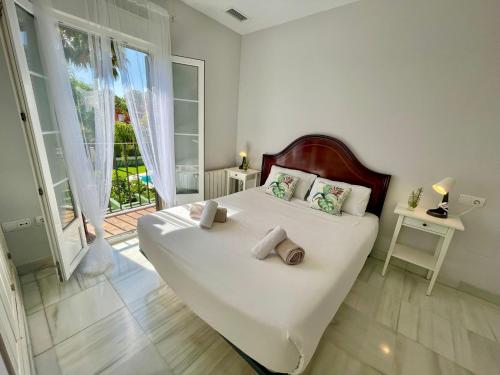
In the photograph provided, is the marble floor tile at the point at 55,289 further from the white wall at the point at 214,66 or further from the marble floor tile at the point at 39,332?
the white wall at the point at 214,66

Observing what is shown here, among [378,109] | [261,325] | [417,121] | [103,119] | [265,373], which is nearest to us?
[261,325]

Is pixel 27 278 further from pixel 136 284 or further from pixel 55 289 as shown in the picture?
pixel 136 284

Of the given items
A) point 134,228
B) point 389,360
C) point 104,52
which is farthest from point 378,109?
point 134,228

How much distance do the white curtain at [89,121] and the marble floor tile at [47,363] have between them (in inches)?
30.2

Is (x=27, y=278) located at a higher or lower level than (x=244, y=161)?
lower

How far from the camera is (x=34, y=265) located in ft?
6.44

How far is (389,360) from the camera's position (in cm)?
140

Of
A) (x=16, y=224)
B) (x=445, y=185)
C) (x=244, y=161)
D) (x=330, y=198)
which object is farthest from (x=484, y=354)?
(x=16, y=224)

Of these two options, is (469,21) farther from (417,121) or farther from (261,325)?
(261,325)

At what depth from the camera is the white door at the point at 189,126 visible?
267 centimetres

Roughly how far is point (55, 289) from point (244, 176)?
2342 millimetres

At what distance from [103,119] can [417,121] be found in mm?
3005

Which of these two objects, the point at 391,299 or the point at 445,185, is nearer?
the point at 445,185

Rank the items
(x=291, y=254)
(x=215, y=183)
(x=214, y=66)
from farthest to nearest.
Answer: (x=215, y=183) < (x=214, y=66) < (x=291, y=254)
